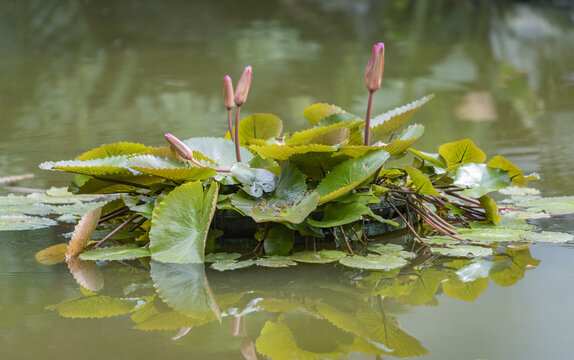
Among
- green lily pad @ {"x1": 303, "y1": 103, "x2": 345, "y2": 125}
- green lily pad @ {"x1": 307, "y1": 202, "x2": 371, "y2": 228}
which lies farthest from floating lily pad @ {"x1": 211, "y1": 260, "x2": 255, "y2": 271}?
green lily pad @ {"x1": 303, "y1": 103, "x2": 345, "y2": 125}

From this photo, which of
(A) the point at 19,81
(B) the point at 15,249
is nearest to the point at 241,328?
(B) the point at 15,249

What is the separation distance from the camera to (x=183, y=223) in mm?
1031

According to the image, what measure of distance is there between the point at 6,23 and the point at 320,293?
15.7ft

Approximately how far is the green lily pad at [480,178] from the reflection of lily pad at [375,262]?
0.21m

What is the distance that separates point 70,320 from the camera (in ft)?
2.91

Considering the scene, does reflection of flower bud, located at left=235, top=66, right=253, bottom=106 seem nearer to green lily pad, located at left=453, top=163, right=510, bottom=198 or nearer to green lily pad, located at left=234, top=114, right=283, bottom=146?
green lily pad, located at left=234, top=114, right=283, bottom=146

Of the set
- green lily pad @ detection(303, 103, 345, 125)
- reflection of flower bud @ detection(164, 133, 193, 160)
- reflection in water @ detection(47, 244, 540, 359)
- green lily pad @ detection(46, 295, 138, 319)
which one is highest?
green lily pad @ detection(303, 103, 345, 125)

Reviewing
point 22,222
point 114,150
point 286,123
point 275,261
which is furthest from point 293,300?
point 286,123

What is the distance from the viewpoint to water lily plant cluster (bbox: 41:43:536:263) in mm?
1035

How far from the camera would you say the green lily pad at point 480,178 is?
3.92 feet

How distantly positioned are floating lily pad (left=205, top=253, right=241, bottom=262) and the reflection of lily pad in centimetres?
17

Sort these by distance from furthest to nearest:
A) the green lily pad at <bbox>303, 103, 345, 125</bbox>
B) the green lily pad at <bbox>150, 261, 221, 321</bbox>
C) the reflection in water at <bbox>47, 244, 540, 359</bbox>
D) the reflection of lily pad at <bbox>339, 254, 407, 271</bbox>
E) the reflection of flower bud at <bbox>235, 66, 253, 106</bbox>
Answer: the green lily pad at <bbox>303, 103, 345, 125</bbox>
the reflection of flower bud at <bbox>235, 66, 253, 106</bbox>
the reflection of lily pad at <bbox>339, 254, 407, 271</bbox>
the green lily pad at <bbox>150, 261, 221, 321</bbox>
the reflection in water at <bbox>47, 244, 540, 359</bbox>

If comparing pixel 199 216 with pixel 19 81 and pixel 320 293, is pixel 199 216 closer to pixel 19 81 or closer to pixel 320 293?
pixel 320 293

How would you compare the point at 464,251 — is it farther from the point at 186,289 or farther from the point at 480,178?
the point at 186,289
